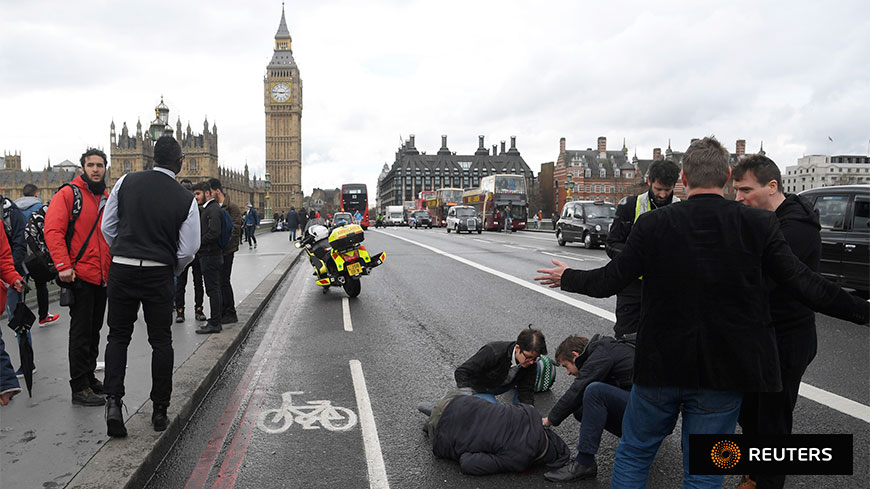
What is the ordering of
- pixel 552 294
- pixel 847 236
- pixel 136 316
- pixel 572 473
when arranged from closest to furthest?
pixel 572 473 → pixel 136 316 → pixel 847 236 → pixel 552 294

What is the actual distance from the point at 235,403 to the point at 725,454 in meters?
3.86

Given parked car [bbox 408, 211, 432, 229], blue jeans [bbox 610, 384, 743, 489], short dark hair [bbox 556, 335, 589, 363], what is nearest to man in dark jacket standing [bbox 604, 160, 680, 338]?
short dark hair [bbox 556, 335, 589, 363]

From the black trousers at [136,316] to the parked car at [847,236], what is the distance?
850 centimetres

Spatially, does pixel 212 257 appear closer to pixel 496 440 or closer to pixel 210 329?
pixel 210 329

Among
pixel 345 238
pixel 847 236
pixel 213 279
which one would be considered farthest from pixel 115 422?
pixel 847 236

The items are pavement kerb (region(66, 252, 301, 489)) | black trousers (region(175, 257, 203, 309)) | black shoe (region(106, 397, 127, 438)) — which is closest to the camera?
pavement kerb (region(66, 252, 301, 489))

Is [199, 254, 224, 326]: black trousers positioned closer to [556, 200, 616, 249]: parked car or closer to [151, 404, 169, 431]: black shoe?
[151, 404, 169, 431]: black shoe

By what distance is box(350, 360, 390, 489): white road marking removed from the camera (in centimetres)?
352

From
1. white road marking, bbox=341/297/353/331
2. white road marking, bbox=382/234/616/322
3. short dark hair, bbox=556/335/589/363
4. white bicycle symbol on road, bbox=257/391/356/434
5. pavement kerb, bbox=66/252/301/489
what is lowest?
white road marking, bbox=341/297/353/331

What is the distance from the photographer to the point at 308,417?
181 inches

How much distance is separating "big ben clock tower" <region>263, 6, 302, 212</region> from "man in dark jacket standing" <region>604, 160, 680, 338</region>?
126 m

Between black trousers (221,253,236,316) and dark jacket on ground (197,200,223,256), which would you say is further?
black trousers (221,253,236,316)

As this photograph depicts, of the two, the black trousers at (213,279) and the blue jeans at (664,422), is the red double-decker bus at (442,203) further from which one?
the blue jeans at (664,422)

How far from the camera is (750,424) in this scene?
2945mm
